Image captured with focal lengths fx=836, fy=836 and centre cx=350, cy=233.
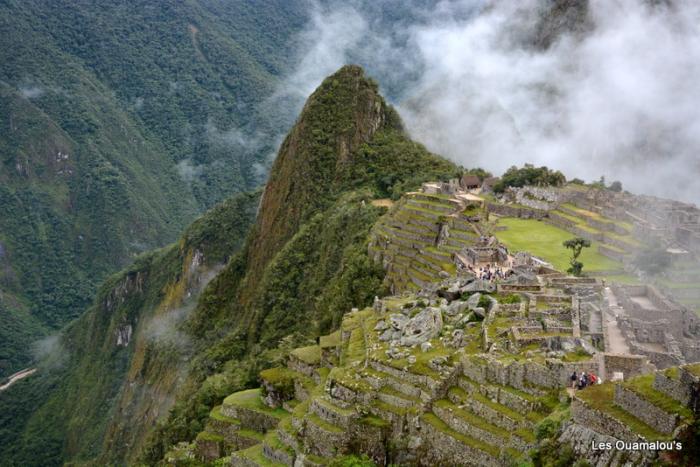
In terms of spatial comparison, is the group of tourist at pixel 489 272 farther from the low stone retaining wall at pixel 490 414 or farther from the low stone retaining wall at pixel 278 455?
the low stone retaining wall at pixel 490 414

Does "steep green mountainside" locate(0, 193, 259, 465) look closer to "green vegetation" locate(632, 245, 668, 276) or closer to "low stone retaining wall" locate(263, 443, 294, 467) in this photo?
"green vegetation" locate(632, 245, 668, 276)

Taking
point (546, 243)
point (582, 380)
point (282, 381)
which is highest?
point (546, 243)

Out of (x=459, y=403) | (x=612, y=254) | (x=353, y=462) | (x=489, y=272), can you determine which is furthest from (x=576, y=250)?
(x=353, y=462)

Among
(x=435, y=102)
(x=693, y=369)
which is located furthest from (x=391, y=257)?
(x=435, y=102)

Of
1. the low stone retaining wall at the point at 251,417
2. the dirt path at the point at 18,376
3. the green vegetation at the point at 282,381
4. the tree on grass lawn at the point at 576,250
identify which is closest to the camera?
the low stone retaining wall at the point at 251,417

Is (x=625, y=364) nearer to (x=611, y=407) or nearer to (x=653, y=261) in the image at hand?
(x=611, y=407)

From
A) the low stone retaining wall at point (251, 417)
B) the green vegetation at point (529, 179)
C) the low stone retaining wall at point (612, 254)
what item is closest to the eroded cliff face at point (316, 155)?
the green vegetation at point (529, 179)

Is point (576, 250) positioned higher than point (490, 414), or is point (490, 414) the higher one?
point (576, 250)
